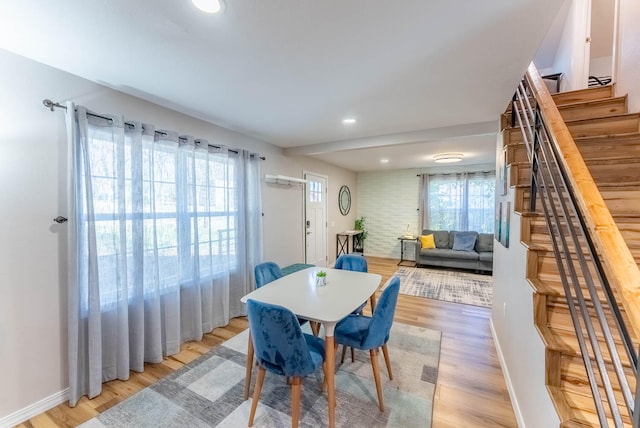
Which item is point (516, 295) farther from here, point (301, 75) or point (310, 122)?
point (310, 122)

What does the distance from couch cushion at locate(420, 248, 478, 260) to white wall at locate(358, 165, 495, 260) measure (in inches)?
36.5

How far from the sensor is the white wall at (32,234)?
1.72 m

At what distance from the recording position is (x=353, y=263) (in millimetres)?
2959

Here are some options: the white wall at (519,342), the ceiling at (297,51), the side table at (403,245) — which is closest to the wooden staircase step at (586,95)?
the ceiling at (297,51)

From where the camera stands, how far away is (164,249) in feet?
8.41

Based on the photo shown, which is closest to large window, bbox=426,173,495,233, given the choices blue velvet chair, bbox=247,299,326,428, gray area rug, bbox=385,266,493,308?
gray area rug, bbox=385,266,493,308

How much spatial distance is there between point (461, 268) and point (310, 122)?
4636 millimetres

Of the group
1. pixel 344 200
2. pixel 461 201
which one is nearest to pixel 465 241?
pixel 461 201

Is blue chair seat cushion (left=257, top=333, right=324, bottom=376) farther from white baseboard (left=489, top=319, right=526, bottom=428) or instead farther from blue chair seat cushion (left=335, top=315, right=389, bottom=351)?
white baseboard (left=489, top=319, right=526, bottom=428)

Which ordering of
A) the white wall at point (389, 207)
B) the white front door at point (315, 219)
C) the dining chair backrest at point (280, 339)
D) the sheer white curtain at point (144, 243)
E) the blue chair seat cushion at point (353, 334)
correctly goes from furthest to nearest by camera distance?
the white wall at point (389, 207) → the white front door at point (315, 219) → the sheer white curtain at point (144, 243) → the blue chair seat cushion at point (353, 334) → the dining chair backrest at point (280, 339)

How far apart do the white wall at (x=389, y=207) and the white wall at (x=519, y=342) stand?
13.6 ft

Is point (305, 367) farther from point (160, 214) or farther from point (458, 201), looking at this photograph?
point (458, 201)

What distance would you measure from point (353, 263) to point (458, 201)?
Answer: 14.5 ft

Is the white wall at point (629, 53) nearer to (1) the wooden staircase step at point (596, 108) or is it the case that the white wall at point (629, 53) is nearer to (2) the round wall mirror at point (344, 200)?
(1) the wooden staircase step at point (596, 108)
